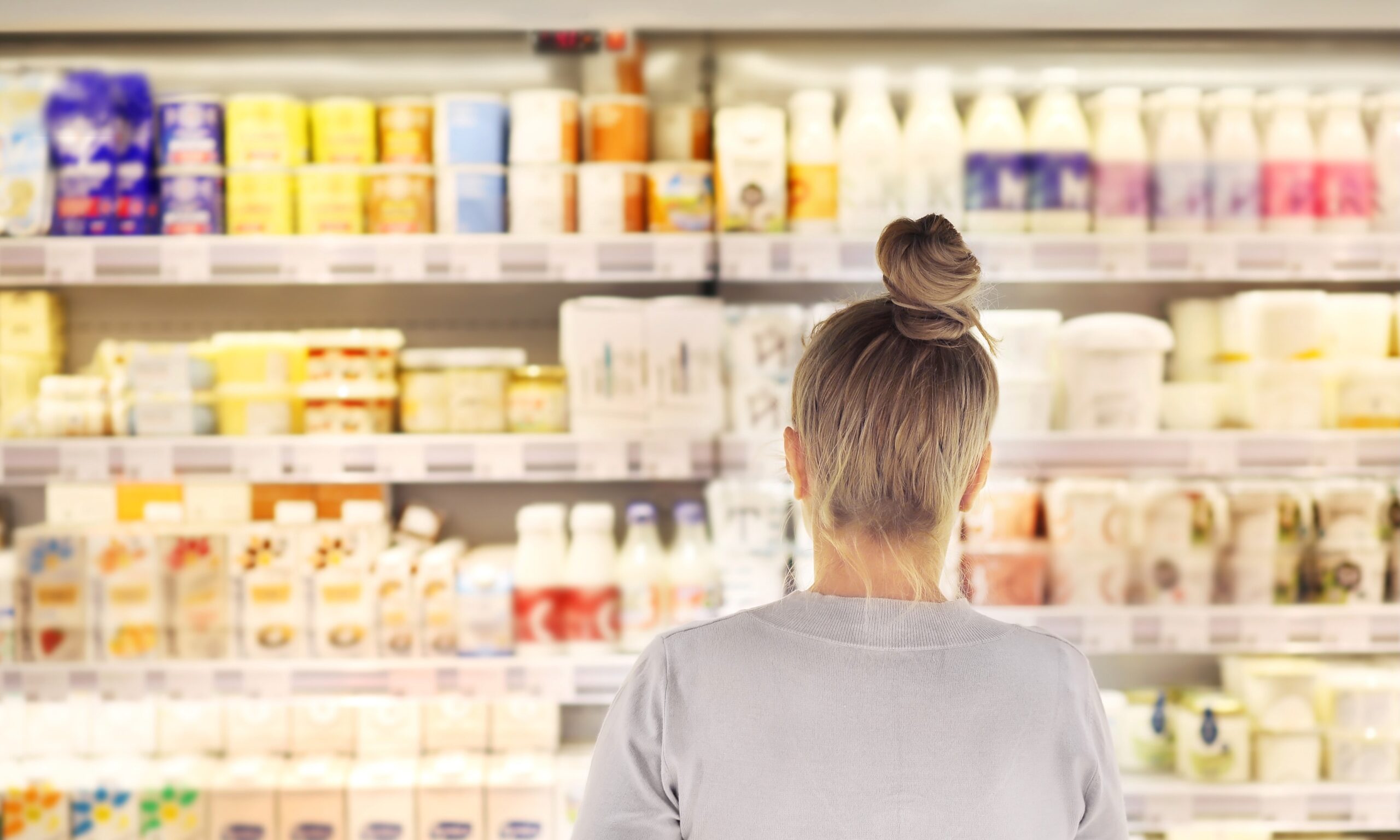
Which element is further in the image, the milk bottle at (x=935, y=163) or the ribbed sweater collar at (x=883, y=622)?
the milk bottle at (x=935, y=163)

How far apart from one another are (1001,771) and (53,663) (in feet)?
6.67

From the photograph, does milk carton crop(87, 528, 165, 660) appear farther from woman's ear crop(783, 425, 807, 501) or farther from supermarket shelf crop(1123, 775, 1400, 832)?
supermarket shelf crop(1123, 775, 1400, 832)

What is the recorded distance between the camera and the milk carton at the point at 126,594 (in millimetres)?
2191

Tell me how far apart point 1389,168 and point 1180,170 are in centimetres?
48

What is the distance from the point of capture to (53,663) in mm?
2152

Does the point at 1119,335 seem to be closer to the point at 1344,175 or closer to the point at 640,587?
the point at 1344,175

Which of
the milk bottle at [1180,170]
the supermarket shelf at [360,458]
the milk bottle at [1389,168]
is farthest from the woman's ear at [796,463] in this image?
the milk bottle at [1389,168]

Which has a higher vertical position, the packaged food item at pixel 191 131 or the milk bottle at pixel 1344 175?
the packaged food item at pixel 191 131

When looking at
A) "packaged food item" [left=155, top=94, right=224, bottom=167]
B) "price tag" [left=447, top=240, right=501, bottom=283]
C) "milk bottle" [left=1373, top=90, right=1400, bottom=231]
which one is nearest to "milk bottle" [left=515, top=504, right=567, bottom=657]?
"price tag" [left=447, top=240, right=501, bottom=283]

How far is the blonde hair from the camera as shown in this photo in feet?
3.00

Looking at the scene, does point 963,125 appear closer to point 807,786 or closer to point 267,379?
point 267,379

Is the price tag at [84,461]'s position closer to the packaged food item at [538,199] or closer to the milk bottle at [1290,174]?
the packaged food item at [538,199]

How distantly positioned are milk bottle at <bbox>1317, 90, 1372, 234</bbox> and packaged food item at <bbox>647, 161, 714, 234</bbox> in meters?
1.32

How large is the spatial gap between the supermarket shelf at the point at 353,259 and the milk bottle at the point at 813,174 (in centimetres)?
21
